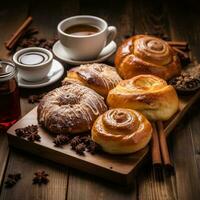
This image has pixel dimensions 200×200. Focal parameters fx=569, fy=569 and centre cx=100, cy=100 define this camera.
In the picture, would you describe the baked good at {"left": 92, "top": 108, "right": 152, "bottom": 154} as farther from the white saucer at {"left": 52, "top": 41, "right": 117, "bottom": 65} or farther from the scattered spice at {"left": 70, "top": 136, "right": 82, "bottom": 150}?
the white saucer at {"left": 52, "top": 41, "right": 117, "bottom": 65}

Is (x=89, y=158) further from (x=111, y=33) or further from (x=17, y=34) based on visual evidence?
(x=17, y=34)

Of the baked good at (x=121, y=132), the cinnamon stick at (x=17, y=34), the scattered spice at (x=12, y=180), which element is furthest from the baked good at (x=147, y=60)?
the scattered spice at (x=12, y=180)

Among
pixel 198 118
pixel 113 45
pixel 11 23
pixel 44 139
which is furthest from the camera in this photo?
pixel 11 23

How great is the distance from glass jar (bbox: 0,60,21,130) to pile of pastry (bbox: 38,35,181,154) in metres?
0.10

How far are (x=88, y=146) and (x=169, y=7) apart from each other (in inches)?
45.6

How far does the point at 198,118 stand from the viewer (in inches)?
77.0

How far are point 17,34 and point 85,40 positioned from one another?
0.36 meters

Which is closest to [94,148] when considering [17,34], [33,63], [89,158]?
[89,158]

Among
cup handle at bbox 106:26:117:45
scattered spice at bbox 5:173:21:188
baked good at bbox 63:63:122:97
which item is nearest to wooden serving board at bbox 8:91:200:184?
scattered spice at bbox 5:173:21:188

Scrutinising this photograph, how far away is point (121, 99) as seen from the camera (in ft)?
6.03

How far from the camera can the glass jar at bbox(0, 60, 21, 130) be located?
183 cm

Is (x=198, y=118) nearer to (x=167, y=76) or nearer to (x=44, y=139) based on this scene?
(x=167, y=76)

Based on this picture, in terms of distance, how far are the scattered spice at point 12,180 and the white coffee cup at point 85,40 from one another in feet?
2.20

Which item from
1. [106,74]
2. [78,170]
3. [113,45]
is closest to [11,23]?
[113,45]
